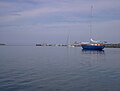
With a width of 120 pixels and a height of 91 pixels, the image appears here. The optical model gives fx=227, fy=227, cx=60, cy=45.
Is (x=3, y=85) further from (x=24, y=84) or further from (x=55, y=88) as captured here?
(x=55, y=88)

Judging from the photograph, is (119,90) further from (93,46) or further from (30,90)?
(93,46)

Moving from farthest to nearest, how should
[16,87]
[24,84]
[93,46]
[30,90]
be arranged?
[93,46]
[24,84]
[16,87]
[30,90]

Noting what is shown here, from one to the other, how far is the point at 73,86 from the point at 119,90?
4.19 m

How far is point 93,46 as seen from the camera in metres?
120

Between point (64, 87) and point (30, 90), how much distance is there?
125 inches

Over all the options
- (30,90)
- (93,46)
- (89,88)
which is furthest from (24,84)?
(93,46)

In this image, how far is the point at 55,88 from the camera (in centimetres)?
2006

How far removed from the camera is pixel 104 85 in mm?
21844

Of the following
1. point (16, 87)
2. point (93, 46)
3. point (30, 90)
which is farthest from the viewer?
point (93, 46)

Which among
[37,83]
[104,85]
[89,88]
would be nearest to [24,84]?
[37,83]

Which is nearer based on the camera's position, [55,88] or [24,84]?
[55,88]

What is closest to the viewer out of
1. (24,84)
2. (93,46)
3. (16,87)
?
(16,87)

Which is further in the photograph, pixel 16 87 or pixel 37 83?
pixel 37 83

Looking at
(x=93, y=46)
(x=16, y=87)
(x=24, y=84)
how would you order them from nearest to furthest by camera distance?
(x=16, y=87), (x=24, y=84), (x=93, y=46)
